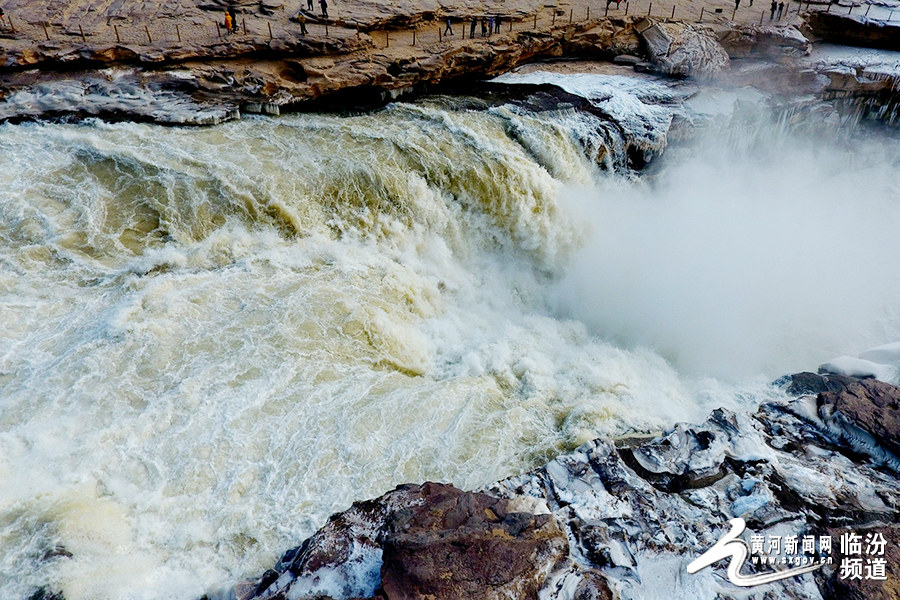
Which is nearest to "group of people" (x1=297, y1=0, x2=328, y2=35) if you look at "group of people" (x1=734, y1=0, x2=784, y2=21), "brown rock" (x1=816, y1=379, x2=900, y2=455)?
"brown rock" (x1=816, y1=379, x2=900, y2=455)

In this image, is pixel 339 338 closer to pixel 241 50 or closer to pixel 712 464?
pixel 712 464

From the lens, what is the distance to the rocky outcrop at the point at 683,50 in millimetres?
15430

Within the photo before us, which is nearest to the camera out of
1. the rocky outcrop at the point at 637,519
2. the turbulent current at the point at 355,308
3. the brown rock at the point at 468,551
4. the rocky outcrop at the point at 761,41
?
the brown rock at the point at 468,551

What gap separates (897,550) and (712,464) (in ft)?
5.42

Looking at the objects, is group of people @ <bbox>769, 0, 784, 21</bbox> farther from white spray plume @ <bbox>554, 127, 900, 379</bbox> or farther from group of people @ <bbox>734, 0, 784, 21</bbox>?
white spray plume @ <bbox>554, 127, 900, 379</bbox>

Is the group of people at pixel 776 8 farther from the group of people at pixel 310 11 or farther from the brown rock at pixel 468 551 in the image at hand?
the brown rock at pixel 468 551

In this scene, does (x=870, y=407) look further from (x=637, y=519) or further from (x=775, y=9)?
(x=775, y=9)

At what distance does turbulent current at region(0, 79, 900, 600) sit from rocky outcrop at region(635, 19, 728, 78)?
4.04 ft

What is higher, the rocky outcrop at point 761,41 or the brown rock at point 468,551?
the rocky outcrop at point 761,41

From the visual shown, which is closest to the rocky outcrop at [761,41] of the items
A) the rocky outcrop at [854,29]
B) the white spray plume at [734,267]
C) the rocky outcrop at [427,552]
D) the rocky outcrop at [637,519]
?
the rocky outcrop at [854,29]

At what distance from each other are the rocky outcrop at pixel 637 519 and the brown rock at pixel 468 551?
0.01m

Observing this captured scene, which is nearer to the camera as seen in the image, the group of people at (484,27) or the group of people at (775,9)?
the group of people at (484,27)

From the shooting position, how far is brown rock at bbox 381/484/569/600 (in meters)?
4.34

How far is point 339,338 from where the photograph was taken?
806cm
